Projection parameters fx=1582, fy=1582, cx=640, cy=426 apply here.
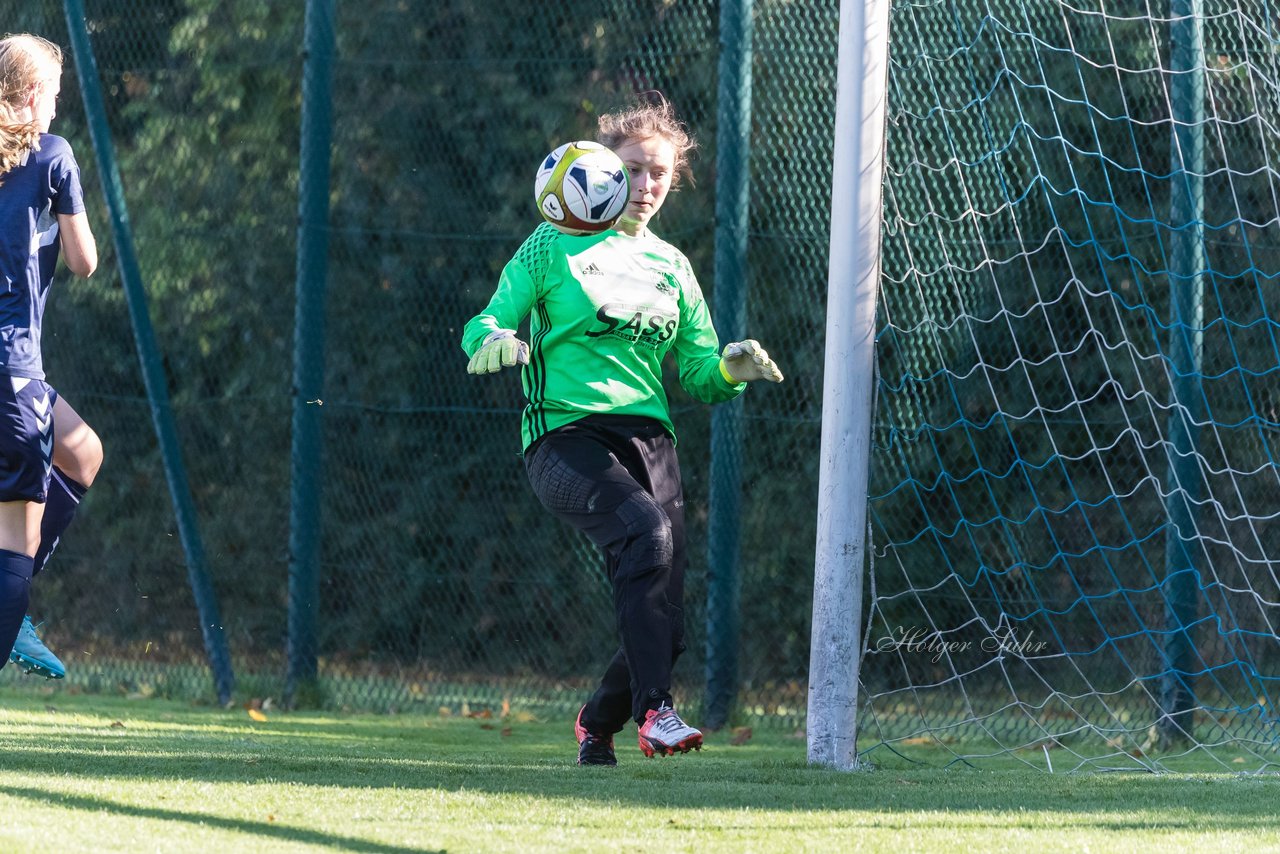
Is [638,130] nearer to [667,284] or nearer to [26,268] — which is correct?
[667,284]

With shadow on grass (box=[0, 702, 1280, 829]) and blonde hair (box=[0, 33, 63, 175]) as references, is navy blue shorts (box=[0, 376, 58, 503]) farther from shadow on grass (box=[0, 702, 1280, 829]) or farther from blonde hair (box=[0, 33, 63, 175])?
shadow on grass (box=[0, 702, 1280, 829])

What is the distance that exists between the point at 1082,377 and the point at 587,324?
305 cm

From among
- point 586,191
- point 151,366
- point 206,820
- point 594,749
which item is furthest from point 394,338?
point 206,820

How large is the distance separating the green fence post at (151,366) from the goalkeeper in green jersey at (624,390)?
306cm

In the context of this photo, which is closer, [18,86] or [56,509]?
[18,86]

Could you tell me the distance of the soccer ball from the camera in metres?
4.26

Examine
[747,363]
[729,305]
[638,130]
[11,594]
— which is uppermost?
[638,130]

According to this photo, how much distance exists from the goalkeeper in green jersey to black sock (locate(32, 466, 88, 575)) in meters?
1.37

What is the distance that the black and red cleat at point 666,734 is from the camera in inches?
147

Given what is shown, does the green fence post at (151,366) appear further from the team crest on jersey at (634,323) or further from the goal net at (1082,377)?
the team crest on jersey at (634,323)

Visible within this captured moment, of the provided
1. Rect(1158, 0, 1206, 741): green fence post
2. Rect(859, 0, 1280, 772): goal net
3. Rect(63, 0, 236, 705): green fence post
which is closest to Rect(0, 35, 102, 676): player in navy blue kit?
Rect(63, 0, 236, 705): green fence post

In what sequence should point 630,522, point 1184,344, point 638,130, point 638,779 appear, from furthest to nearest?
1. point 1184,344
2. point 638,130
3. point 638,779
4. point 630,522

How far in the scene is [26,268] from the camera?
13.3ft

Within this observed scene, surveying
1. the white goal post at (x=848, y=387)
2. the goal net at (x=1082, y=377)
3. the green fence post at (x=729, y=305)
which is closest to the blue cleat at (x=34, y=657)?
the white goal post at (x=848, y=387)
